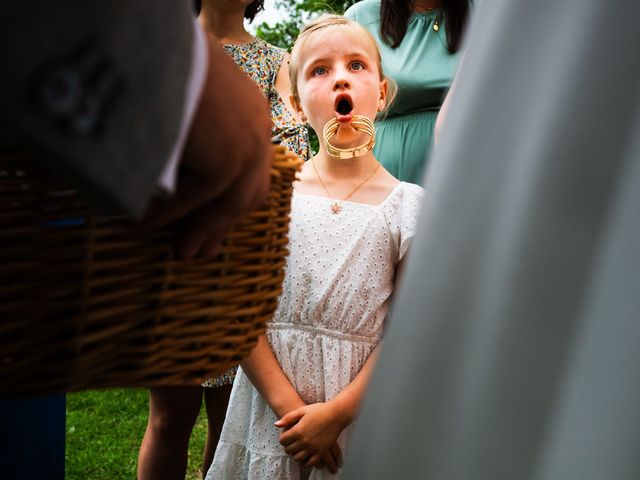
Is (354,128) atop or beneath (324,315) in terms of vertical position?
atop

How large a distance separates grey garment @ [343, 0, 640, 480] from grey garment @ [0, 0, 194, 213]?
0.27 metres

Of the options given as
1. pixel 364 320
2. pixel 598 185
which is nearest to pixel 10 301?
pixel 598 185

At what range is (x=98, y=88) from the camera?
0.41 meters

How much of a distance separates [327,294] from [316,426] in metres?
0.38

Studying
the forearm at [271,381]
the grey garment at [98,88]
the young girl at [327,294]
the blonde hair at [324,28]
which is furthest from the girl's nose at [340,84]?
the grey garment at [98,88]

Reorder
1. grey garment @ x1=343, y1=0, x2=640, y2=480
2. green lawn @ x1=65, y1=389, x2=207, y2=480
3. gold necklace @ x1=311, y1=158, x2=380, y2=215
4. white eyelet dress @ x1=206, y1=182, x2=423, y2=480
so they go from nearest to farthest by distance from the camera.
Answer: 1. grey garment @ x1=343, y1=0, x2=640, y2=480
2. white eyelet dress @ x1=206, y1=182, x2=423, y2=480
3. gold necklace @ x1=311, y1=158, x2=380, y2=215
4. green lawn @ x1=65, y1=389, x2=207, y2=480

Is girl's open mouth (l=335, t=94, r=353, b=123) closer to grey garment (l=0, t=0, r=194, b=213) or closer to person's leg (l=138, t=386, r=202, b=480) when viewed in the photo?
person's leg (l=138, t=386, r=202, b=480)

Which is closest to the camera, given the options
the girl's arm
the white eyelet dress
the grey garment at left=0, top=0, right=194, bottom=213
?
the grey garment at left=0, top=0, right=194, bottom=213

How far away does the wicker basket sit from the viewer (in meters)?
0.62

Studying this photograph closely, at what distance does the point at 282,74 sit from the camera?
103 inches

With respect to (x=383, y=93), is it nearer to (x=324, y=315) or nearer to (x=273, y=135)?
A: (x=273, y=135)

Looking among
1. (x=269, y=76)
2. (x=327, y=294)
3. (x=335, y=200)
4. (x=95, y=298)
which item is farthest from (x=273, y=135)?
(x=95, y=298)

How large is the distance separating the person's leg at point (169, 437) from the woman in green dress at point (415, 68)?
3.80 ft

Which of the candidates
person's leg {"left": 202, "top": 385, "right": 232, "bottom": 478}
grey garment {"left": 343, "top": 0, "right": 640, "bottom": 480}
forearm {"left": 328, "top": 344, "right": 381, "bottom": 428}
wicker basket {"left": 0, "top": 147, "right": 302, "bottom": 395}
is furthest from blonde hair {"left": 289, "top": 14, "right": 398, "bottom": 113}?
grey garment {"left": 343, "top": 0, "right": 640, "bottom": 480}
